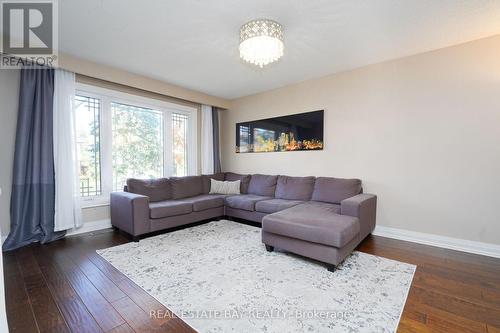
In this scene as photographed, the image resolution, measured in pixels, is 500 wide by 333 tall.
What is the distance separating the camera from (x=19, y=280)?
6.86 feet

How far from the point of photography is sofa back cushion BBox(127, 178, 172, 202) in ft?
12.0

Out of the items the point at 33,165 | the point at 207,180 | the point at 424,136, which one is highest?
the point at 424,136

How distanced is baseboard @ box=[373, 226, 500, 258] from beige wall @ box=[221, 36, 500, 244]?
7 centimetres

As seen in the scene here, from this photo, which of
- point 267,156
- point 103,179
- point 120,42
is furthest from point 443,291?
point 103,179

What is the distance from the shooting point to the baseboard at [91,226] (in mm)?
3348

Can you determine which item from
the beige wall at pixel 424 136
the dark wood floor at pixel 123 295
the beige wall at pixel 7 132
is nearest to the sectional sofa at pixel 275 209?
the beige wall at pixel 424 136

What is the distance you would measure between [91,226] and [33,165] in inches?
45.0

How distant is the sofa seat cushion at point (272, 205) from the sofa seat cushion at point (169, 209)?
3.54ft

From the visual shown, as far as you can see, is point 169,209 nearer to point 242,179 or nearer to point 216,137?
point 242,179

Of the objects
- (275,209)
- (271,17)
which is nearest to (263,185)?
(275,209)

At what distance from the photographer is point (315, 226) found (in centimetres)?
232

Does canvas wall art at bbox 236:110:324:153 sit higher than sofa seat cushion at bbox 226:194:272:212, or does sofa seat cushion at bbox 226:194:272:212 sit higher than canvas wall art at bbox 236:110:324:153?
canvas wall art at bbox 236:110:324:153

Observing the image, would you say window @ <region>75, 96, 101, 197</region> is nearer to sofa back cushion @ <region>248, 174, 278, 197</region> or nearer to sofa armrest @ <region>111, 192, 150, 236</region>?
sofa armrest @ <region>111, 192, 150, 236</region>

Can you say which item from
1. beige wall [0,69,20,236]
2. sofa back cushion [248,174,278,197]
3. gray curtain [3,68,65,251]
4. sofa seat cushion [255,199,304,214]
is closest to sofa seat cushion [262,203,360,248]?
sofa seat cushion [255,199,304,214]
